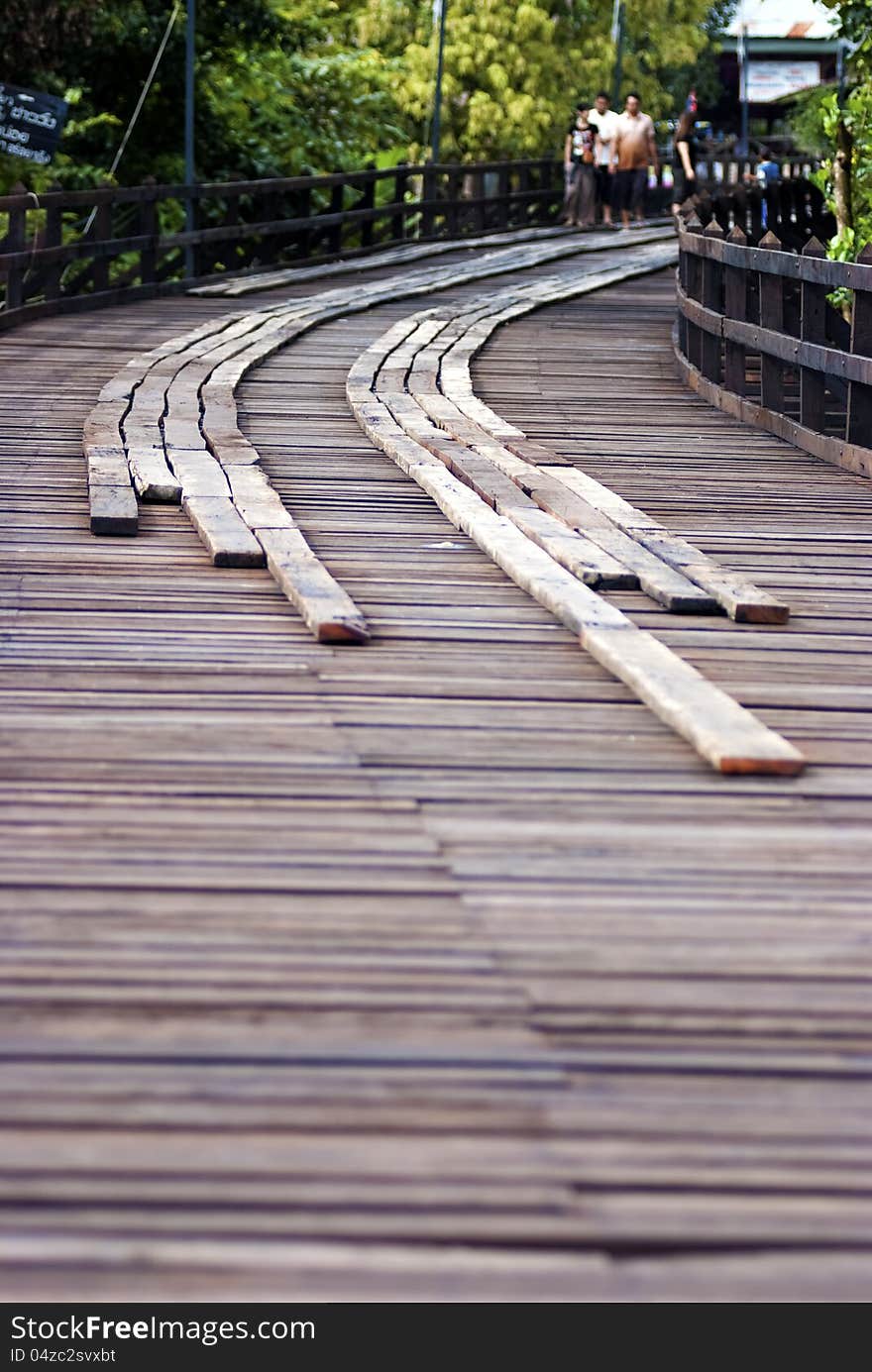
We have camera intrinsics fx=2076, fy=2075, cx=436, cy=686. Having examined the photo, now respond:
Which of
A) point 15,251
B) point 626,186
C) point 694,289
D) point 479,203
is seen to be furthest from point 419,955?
point 626,186

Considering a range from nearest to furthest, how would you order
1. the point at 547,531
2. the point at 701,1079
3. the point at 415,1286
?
1. the point at 415,1286
2. the point at 701,1079
3. the point at 547,531

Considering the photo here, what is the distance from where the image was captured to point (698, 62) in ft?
225

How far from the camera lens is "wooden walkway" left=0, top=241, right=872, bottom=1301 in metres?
2.34

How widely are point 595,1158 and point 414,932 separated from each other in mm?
763

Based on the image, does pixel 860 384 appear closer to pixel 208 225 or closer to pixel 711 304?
pixel 711 304

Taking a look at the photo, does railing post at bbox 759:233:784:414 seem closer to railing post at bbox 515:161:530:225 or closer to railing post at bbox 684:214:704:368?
railing post at bbox 684:214:704:368

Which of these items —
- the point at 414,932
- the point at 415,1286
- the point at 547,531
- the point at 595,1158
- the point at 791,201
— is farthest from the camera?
the point at 791,201

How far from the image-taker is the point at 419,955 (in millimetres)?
3131

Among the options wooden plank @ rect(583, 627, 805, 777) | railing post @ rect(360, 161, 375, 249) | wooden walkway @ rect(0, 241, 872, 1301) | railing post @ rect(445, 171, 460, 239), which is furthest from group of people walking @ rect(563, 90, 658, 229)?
wooden plank @ rect(583, 627, 805, 777)

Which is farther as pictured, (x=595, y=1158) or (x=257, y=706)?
(x=257, y=706)

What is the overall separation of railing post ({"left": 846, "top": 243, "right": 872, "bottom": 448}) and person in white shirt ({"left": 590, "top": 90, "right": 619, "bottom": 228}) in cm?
1941

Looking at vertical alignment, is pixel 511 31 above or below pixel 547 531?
above

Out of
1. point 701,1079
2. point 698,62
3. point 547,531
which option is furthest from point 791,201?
point 698,62
